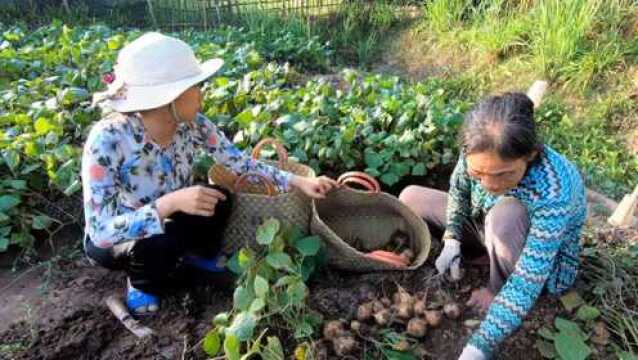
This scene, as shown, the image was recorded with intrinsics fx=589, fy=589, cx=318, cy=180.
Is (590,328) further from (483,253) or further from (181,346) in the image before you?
(181,346)

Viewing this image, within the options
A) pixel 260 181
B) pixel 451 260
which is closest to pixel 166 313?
pixel 260 181

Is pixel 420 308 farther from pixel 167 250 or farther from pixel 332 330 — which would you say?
pixel 167 250

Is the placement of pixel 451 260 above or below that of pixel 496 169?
below

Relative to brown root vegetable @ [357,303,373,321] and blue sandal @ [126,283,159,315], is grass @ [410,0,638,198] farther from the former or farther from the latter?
blue sandal @ [126,283,159,315]

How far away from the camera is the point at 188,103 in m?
1.88

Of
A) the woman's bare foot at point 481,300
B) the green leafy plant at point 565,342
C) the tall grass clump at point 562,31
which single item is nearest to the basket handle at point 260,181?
the woman's bare foot at point 481,300

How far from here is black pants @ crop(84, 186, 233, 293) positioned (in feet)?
6.53

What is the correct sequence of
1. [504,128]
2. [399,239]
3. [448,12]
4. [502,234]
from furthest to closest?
[448,12], [399,239], [502,234], [504,128]

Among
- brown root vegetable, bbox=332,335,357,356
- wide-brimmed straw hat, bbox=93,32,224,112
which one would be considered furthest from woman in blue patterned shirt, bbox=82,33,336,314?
brown root vegetable, bbox=332,335,357,356

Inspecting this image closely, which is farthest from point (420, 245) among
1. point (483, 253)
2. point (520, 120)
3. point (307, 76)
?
point (307, 76)

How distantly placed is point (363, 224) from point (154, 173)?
0.89 meters

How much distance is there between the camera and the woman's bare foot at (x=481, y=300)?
6.71 feet

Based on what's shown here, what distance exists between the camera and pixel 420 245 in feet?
7.56

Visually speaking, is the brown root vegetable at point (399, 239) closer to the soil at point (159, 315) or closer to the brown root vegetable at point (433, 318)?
the soil at point (159, 315)
